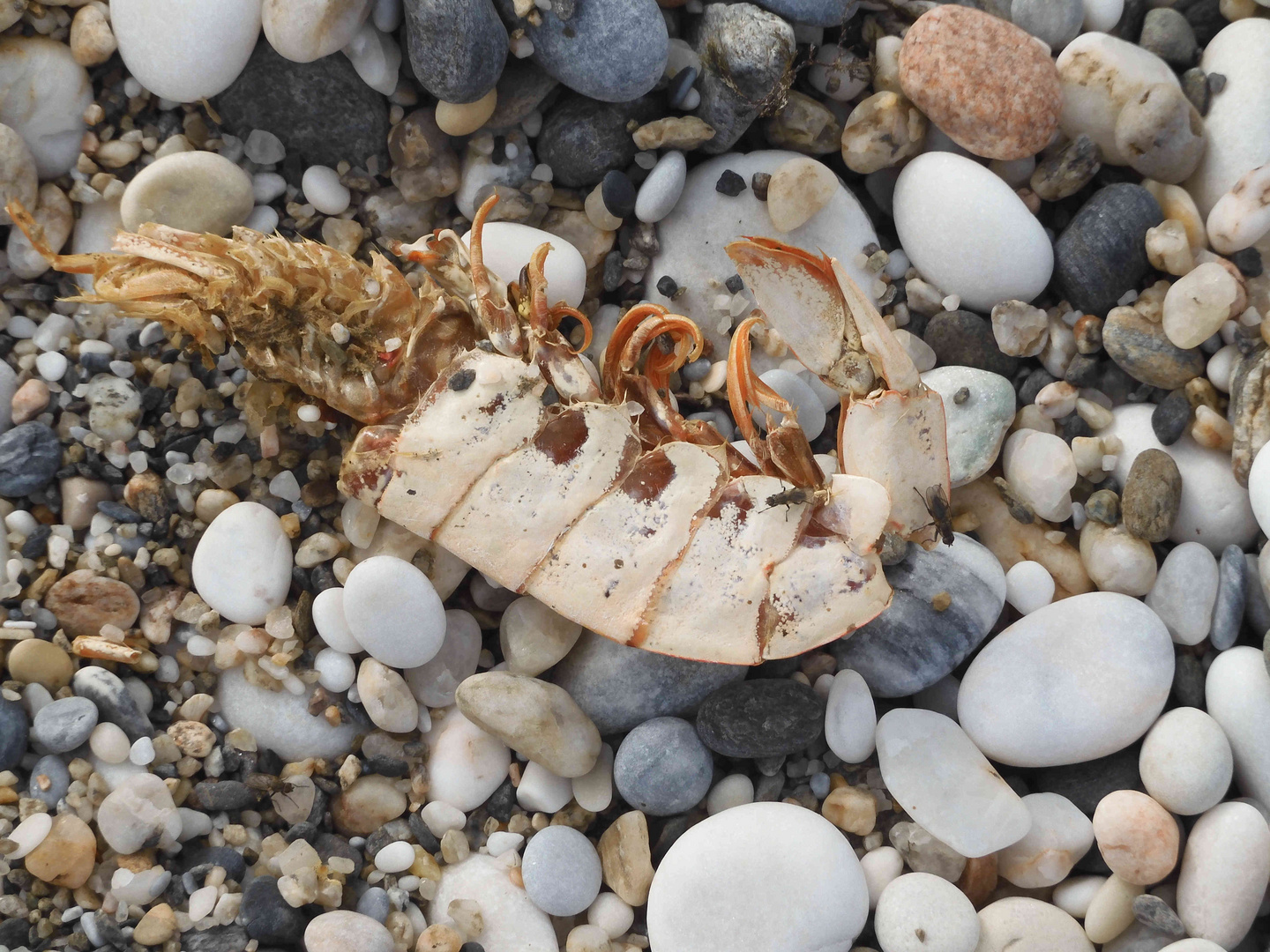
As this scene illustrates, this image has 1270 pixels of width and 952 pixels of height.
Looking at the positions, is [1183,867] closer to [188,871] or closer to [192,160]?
[188,871]

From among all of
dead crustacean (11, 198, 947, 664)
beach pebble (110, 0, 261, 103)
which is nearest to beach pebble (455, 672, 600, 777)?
dead crustacean (11, 198, 947, 664)

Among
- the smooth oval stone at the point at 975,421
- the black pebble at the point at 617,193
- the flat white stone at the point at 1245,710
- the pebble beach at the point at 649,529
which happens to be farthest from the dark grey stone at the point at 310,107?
the flat white stone at the point at 1245,710

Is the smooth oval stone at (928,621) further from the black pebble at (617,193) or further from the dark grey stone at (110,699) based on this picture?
the dark grey stone at (110,699)

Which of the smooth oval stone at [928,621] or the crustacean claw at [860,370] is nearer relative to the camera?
the crustacean claw at [860,370]

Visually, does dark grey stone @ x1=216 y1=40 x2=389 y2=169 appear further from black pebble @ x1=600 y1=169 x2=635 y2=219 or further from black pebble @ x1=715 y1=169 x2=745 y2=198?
black pebble @ x1=715 y1=169 x2=745 y2=198

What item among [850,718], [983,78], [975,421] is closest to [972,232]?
[983,78]

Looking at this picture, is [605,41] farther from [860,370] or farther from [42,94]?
[42,94]

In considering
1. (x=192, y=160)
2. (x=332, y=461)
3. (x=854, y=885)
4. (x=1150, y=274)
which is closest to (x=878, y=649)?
(x=854, y=885)
